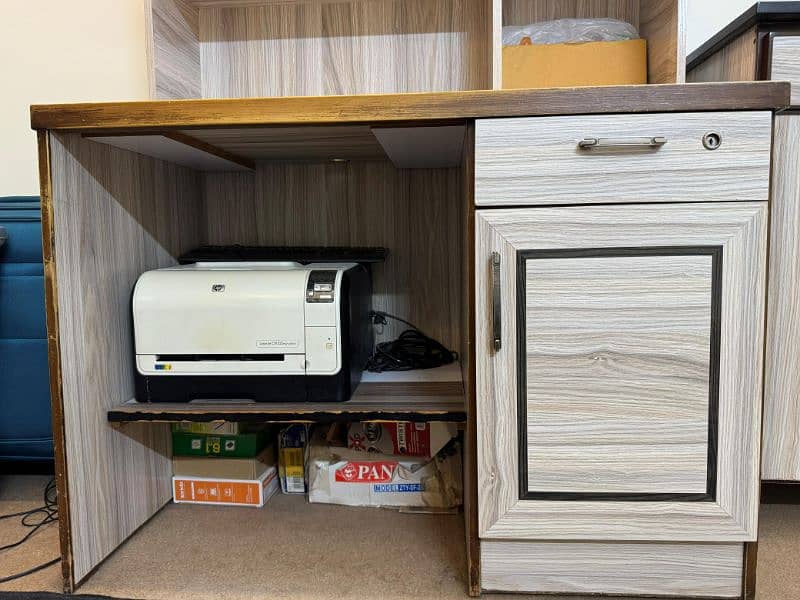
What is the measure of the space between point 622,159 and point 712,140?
0.14 metres

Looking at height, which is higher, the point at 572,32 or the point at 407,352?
the point at 572,32

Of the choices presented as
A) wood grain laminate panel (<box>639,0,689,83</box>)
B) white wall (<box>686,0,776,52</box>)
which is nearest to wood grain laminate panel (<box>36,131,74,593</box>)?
wood grain laminate panel (<box>639,0,689,83</box>)

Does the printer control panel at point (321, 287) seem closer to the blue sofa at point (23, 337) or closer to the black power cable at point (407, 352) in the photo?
the black power cable at point (407, 352)

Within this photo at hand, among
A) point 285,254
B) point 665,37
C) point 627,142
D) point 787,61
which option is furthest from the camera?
point 285,254

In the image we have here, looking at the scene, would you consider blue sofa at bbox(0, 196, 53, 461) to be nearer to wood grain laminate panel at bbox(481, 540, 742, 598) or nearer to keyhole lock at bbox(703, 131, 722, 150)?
wood grain laminate panel at bbox(481, 540, 742, 598)

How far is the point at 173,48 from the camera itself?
1.42 metres

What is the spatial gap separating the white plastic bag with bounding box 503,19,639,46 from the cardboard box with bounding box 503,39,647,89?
6 cm

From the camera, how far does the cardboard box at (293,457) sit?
150 cm

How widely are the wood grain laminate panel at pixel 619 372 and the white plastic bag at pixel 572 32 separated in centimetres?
64

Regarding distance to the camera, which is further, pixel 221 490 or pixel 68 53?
pixel 68 53

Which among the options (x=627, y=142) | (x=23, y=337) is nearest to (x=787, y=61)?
(x=627, y=142)

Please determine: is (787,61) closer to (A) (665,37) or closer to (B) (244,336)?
(A) (665,37)

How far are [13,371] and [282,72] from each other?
0.97 meters

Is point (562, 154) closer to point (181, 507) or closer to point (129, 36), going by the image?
point (181, 507)
